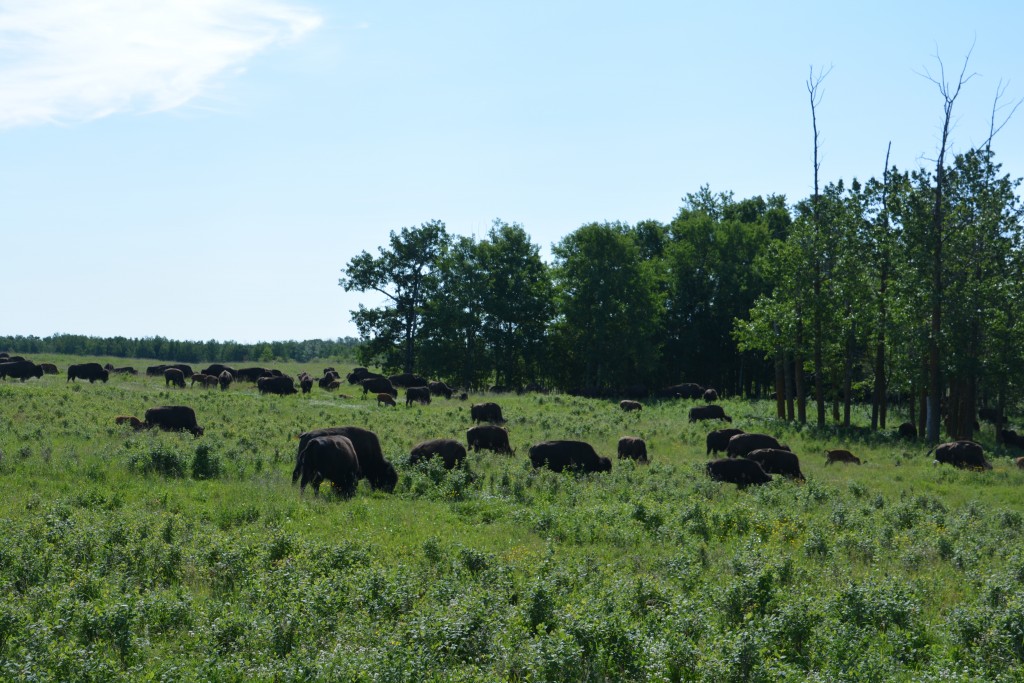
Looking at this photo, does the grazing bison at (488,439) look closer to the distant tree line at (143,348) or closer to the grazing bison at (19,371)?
the grazing bison at (19,371)

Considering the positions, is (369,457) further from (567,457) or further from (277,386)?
(277,386)

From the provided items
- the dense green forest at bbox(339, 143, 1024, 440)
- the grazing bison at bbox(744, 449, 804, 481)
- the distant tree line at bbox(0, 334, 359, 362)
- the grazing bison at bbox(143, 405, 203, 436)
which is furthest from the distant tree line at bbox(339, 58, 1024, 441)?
the distant tree line at bbox(0, 334, 359, 362)

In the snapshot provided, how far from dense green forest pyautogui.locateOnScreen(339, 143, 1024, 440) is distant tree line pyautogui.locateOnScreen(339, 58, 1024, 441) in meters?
0.12

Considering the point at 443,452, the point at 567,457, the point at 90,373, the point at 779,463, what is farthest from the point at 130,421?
the point at 90,373

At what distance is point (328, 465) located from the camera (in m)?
20.5

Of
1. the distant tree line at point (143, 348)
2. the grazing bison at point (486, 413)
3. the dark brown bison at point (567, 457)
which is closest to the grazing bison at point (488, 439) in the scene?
the dark brown bison at point (567, 457)

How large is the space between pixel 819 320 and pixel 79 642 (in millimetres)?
40994

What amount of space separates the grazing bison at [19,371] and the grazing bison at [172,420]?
2825 cm

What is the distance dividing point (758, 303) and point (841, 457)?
20256 millimetres

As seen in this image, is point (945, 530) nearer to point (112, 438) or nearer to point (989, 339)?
point (112, 438)

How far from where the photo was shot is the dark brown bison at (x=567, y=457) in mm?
26172

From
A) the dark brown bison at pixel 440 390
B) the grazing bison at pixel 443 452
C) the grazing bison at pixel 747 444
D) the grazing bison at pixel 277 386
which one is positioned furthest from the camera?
the dark brown bison at pixel 440 390

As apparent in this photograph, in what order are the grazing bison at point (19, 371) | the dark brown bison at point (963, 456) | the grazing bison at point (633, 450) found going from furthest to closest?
the grazing bison at point (19, 371) → the dark brown bison at point (963, 456) → the grazing bison at point (633, 450)

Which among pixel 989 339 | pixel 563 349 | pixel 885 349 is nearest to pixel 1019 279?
pixel 989 339
